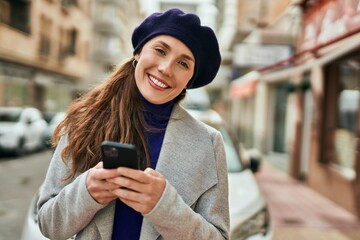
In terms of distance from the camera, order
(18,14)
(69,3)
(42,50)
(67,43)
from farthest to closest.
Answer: (67,43)
(69,3)
(42,50)
(18,14)

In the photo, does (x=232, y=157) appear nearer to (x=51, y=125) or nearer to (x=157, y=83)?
(x=157, y=83)

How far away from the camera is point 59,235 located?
4.46 ft

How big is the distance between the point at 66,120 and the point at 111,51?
132ft

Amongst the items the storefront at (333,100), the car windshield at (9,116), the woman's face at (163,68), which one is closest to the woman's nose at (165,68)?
the woman's face at (163,68)

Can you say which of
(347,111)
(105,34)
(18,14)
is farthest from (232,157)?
(105,34)

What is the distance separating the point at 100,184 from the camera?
1210mm

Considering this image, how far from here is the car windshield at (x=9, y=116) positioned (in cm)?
1284

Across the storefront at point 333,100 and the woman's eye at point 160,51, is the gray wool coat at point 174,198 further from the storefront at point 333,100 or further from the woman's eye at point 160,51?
the storefront at point 333,100

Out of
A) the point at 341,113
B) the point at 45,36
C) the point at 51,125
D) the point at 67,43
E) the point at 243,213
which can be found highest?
the point at 67,43

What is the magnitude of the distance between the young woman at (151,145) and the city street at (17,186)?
4130mm

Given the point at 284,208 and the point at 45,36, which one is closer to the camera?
the point at 284,208

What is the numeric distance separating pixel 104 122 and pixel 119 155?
1.20 ft

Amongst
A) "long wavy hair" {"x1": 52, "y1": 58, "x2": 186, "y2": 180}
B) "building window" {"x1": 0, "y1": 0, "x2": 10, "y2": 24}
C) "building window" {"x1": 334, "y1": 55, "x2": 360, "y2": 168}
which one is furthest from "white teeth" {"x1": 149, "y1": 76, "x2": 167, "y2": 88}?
"building window" {"x1": 0, "y1": 0, "x2": 10, "y2": 24}

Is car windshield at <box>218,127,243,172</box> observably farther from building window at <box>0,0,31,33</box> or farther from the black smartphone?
building window at <box>0,0,31,33</box>
